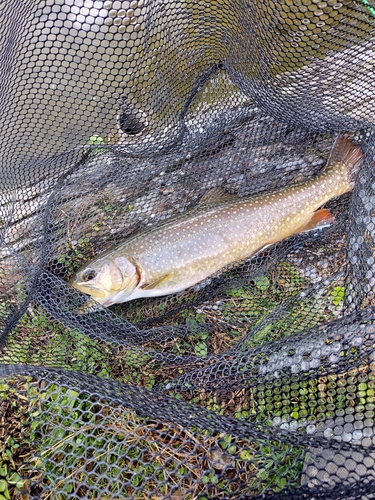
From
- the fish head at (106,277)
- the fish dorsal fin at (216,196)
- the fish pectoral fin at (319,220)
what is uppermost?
the fish dorsal fin at (216,196)

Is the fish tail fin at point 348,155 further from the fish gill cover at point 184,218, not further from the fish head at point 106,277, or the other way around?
the fish head at point 106,277

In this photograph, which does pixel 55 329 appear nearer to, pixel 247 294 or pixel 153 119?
pixel 247 294

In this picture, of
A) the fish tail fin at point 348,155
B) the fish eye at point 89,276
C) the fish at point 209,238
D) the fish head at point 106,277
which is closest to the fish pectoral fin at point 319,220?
the fish at point 209,238

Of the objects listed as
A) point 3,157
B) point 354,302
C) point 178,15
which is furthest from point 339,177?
point 3,157

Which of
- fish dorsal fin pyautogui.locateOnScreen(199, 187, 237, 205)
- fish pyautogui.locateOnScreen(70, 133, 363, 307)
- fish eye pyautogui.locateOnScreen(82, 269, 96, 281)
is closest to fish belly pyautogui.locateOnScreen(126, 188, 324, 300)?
fish pyautogui.locateOnScreen(70, 133, 363, 307)

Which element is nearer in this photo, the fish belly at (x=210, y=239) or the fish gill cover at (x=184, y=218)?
the fish gill cover at (x=184, y=218)

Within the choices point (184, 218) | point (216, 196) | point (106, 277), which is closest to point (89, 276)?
point (106, 277)
